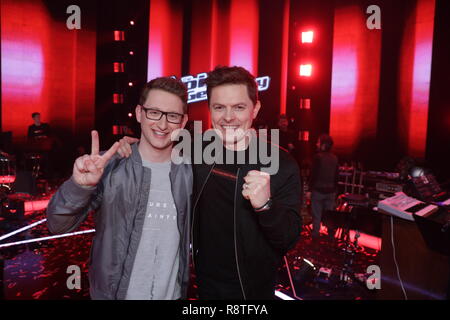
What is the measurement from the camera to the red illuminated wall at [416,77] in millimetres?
8188

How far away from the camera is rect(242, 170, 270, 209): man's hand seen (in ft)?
5.36

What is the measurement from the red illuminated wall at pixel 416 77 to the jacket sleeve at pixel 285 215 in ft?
25.2

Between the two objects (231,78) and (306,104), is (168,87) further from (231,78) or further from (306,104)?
(306,104)

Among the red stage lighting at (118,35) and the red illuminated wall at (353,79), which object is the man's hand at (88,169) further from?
the red stage lighting at (118,35)

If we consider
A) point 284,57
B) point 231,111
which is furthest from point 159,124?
point 284,57

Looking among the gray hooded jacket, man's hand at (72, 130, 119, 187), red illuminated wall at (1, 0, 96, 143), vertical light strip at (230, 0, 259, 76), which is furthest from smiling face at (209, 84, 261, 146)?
red illuminated wall at (1, 0, 96, 143)

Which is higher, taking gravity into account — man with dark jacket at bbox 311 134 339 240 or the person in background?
the person in background

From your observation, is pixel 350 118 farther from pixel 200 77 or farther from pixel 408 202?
pixel 408 202

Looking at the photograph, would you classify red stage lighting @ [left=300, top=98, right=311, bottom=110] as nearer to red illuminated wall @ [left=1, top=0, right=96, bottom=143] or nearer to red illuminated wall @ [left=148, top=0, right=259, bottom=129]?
red illuminated wall @ [left=148, top=0, right=259, bottom=129]

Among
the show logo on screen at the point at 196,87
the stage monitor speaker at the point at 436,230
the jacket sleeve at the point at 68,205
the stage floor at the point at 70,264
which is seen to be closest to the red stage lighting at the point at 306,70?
the show logo on screen at the point at 196,87

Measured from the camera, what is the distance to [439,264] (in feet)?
9.54

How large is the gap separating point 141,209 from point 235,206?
21.2 inches
